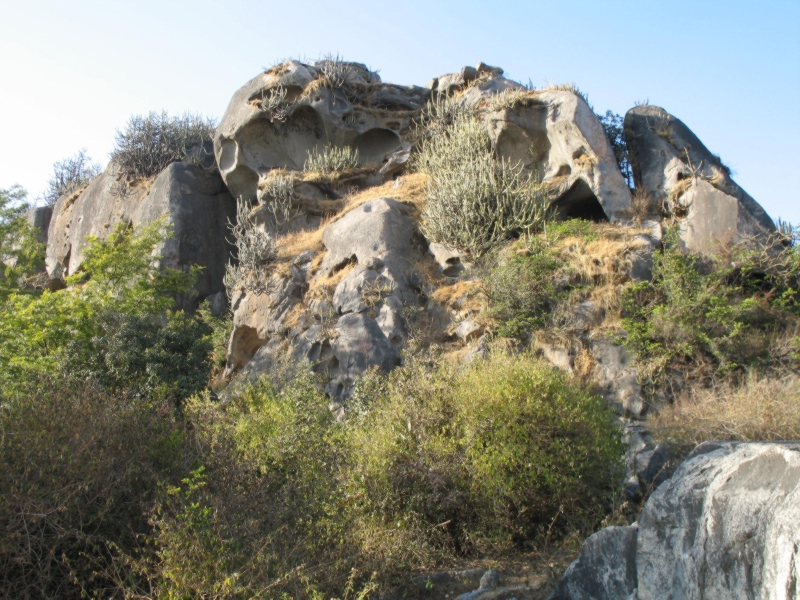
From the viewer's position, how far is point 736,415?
795cm

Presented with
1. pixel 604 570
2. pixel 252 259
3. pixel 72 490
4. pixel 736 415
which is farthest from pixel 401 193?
pixel 604 570

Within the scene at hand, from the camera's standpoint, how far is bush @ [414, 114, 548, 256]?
43.0 feet

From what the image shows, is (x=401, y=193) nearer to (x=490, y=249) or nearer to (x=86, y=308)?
(x=490, y=249)

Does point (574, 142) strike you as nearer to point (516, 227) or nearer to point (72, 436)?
point (516, 227)

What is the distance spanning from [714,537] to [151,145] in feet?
69.1

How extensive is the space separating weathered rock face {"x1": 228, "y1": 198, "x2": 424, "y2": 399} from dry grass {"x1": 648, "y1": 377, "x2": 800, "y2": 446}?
15.6 feet

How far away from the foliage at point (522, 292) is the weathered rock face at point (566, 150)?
8.51 feet

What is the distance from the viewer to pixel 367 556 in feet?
18.4

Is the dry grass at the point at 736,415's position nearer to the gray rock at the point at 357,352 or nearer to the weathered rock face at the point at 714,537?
the weathered rock face at the point at 714,537

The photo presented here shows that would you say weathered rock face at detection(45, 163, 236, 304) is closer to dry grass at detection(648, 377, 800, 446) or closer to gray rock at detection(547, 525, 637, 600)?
dry grass at detection(648, 377, 800, 446)

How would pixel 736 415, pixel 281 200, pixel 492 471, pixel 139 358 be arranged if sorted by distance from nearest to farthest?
pixel 492 471
pixel 736 415
pixel 139 358
pixel 281 200

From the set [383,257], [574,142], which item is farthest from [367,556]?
[574,142]

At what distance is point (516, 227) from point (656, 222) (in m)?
2.67

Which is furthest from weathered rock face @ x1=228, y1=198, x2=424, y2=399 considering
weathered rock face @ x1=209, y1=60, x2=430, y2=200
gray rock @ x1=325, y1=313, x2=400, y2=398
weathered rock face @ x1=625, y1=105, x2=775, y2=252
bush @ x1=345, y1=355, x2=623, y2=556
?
weathered rock face @ x1=625, y1=105, x2=775, y2=252
